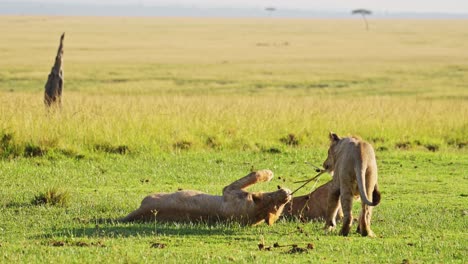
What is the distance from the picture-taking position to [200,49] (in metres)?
81.3

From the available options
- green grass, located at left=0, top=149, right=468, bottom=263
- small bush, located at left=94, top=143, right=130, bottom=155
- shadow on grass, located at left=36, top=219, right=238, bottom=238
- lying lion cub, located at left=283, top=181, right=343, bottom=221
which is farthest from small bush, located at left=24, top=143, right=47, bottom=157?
lying lion cub, located at left=283, top=181, right=343, bottom=221

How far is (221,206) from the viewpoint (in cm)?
1023

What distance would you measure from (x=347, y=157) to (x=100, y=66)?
1854 inches

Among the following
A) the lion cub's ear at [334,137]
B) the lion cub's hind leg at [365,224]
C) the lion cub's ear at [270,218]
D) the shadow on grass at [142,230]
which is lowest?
the shadow on grass at [142,230]

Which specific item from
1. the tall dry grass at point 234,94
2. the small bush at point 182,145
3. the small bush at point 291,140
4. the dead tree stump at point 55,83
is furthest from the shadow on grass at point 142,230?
the dead tree stump at point 55,83

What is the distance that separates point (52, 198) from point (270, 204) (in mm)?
2976

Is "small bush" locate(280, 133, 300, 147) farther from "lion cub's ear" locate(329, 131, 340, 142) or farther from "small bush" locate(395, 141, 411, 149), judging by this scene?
"lion cub's ear" locate(329, 131, 340, 142)

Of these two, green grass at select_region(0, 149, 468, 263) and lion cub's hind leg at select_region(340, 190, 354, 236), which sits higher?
lion cub's hind leg at select_region(340, 190, 354, 236)

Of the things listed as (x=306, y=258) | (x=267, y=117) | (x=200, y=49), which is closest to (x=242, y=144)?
(x=267, y=117)

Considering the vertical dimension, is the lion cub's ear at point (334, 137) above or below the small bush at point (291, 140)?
above

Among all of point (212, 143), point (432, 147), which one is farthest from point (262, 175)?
point (432, 147)

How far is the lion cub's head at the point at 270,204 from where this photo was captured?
1004cm

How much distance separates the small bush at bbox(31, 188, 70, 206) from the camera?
11.5 m

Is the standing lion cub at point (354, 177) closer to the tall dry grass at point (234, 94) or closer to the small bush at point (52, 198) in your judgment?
the small bush at point (52, 198)
